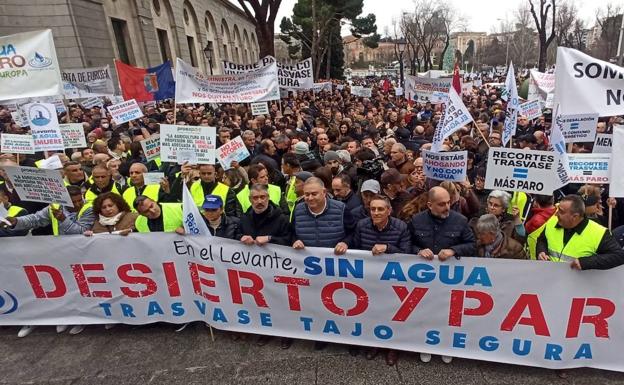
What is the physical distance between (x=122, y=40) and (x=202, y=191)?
2392 centimetres

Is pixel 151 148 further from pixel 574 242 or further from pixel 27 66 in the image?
pixel 574 242

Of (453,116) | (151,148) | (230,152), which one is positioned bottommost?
(230,152)

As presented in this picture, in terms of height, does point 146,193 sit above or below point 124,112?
below

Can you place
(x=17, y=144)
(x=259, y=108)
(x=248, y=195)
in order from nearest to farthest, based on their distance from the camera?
(x=248, y=195) → (x=17, y=144) → (x=259, y=108)

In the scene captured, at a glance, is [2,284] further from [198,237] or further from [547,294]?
[547,294]

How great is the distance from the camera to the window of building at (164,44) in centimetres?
3006

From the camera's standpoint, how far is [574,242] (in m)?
3.08

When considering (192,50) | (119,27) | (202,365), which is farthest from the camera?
(192,50)

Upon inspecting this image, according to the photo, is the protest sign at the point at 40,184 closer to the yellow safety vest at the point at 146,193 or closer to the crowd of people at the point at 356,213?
the crowd of people at the point at 356,213

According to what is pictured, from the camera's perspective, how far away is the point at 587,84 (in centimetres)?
396

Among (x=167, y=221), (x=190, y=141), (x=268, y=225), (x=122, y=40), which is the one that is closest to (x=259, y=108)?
(x=190, y=141)

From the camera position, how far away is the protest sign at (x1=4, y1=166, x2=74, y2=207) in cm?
372

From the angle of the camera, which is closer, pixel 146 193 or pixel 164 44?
pixel 146 193

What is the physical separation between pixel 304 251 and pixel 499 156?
2.12 m
